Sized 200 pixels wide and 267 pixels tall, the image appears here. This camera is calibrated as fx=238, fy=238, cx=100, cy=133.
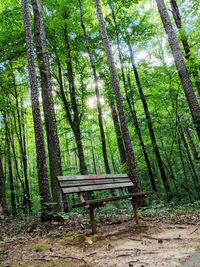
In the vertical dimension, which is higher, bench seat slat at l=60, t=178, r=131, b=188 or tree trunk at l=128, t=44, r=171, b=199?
tree trunk at l=128, t=44, r=171, b=199

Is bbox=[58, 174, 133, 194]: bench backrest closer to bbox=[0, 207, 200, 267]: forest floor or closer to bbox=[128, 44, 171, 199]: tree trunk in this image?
bbox=[0, 207, 200, 267]: forest floor

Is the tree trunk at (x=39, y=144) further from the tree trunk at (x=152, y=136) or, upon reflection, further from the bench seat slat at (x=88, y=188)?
the tree trunk at (x=152, y=136)

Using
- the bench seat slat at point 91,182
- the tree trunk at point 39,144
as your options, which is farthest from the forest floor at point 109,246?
the bench seat slat at point 91,182

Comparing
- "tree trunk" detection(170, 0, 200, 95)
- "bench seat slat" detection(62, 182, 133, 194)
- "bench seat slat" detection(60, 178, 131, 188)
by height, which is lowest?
"bench seat slat" detection(62, 182, 133, 194)

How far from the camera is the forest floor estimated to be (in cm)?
318

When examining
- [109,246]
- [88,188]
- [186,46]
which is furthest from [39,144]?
[186,46]

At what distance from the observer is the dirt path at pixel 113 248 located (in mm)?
3162

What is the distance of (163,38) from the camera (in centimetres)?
1672

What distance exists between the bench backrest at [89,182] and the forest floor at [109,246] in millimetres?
920

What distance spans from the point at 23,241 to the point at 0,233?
5.38 ft

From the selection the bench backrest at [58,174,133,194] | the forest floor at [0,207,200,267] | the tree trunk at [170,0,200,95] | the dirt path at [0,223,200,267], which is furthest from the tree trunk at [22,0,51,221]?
the tree trunk at [170,0,200,95]

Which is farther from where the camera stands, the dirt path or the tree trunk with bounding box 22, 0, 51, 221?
the tree trunk with bounding box 22, 0, 51, 221

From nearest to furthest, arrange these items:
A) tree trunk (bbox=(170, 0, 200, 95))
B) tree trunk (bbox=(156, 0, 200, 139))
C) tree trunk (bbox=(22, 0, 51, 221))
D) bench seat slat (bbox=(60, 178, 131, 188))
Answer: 1. bench seat slat (bbox=(60, 178, 131, 188))
2. tree trunk (bbox=(22, 0, 51, 221))
3. tree trunk (bbox=(156, 0, 200, 139))
4. tree trunk (bbox=(170, 0, 200, 95))

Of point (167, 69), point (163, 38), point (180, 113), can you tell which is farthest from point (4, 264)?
point (163, 38)
